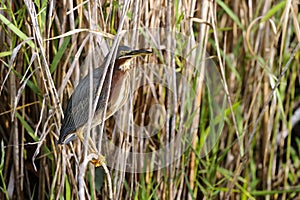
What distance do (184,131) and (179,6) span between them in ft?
0.91

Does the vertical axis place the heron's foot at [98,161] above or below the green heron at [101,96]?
below

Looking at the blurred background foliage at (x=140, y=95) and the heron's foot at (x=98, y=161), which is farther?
the blurred background foliage at (x=140, y=95)

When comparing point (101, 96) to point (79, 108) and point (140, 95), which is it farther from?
point (140, 95)

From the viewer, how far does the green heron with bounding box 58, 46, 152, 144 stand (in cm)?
96

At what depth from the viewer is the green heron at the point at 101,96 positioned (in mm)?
963

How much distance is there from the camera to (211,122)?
1389 millimetres

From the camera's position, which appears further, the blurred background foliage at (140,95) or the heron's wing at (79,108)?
the blurred background foliage at (140,95)

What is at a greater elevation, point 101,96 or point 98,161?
point 101,96

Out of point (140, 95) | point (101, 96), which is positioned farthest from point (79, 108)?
point (140, 95)

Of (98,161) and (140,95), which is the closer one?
(98,161)

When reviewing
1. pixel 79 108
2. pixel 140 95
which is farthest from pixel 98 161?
pixel 140 95

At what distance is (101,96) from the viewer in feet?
3.16

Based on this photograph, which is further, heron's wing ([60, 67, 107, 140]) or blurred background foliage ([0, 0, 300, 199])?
blurred background foliage ([0, 0, 300, 199])

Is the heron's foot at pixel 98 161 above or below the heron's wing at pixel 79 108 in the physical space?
below
